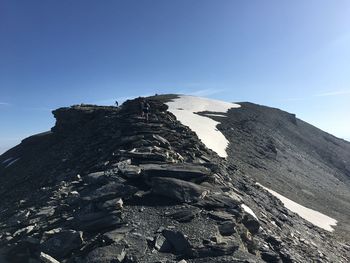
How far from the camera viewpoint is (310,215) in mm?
41312

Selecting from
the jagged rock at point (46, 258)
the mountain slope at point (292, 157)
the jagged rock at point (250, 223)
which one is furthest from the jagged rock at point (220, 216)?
the mountain slope at point (292, 157)

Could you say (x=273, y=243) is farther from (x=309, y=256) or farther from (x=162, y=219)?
(x=162, y=219)

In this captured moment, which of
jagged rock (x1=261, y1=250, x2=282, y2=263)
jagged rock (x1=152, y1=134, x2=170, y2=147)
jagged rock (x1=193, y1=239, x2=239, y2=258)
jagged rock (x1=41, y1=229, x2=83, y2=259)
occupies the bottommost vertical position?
jagged rock (x1=261, y1=250, x2=282, y2=263)

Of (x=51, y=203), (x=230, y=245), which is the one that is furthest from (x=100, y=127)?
(x=230, y=245)

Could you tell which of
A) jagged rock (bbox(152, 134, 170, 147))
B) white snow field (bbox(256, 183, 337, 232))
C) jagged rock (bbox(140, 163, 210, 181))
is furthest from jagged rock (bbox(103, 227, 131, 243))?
white snow field (bbox(256, 183, 337, 232))

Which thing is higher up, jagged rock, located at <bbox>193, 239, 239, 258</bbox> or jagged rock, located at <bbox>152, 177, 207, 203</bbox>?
jagged rock, located at <bbox>152, 177, 207, 203</bbox>

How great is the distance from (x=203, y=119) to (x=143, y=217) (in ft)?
172

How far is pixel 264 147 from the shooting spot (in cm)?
6500

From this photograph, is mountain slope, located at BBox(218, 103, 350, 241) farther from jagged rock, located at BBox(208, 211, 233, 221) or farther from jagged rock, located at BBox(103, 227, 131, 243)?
jagged rock, located at BBox(103, 227, 131, 243)

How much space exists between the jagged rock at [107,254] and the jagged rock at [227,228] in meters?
4.66

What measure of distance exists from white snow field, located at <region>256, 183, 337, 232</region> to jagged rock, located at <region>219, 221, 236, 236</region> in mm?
23500

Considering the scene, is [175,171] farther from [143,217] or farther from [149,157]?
[143,217]

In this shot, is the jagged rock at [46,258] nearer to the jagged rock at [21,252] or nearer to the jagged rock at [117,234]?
the jagged rock at [21,252]

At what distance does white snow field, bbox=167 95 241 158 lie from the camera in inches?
2120
